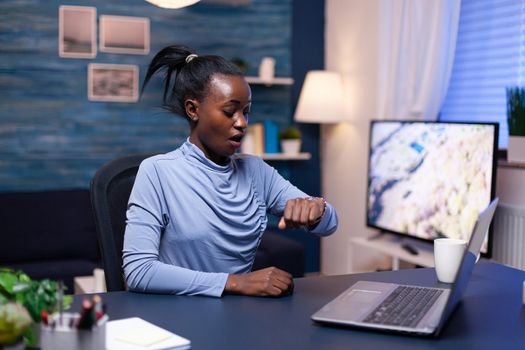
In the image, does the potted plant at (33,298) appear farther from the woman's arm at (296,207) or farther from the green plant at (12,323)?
the woman's arm at (296,207)

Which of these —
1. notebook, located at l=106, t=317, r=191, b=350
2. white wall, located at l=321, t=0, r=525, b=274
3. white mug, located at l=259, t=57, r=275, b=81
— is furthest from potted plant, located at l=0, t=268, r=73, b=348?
white mug, located at l=259, t=57, r=275, b=81

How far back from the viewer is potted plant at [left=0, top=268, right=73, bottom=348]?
3.61ft

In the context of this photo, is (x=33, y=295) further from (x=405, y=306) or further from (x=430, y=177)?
(x=430, y=177)

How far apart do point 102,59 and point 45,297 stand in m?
3.52

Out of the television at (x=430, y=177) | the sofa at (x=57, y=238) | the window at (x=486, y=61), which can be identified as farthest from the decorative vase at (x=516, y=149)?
the sofa at (x=57, y=238)

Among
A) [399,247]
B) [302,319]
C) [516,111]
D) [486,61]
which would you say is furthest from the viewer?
[399,247]

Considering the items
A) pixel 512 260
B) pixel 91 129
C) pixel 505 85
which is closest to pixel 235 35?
pixel 91 129

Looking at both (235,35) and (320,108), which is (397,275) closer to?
(320,108)

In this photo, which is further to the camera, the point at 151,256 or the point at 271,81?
the point at 271,81

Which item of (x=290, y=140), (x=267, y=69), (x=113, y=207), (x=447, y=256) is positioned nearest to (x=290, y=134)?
(x=290, y=140)

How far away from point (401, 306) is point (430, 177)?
2.09 meters

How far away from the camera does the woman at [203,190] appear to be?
179 centimetres

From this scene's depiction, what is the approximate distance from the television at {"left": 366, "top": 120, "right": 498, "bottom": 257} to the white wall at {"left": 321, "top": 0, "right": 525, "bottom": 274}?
0.50m

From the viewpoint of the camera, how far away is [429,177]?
11.5 ft
